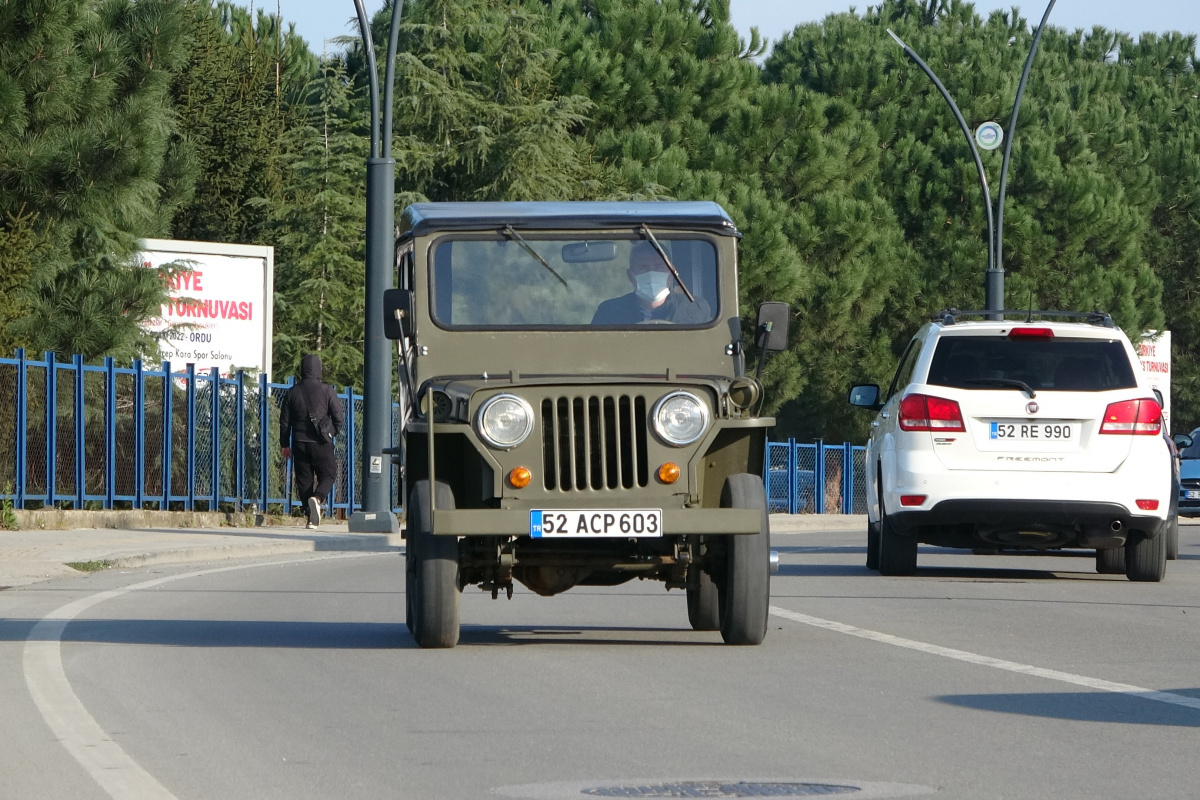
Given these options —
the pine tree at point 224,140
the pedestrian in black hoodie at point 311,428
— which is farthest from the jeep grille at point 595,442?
the pine tree at point 224,140

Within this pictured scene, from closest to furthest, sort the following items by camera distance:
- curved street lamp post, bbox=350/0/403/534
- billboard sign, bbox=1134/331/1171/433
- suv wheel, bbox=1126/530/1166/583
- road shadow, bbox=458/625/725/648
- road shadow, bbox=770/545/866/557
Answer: road shadow, bbox=458/625/725/648
suv wheel, bbox=1126/530/1166/583
road shadow, bbox=770/545/866/557
curved street lamp post, bbox=350/0/403/534
billboard sign, bbox=1134/331/1171/433

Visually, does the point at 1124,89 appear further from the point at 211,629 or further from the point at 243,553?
the point at 211,629

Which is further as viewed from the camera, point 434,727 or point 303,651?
point 303,651

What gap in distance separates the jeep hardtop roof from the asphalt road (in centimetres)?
217

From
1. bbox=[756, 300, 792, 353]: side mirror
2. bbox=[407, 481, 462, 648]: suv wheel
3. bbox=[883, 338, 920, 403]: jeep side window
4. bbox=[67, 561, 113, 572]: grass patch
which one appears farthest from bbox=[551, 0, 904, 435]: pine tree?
bbox=[407, 481, 462, 648]: suv wheel

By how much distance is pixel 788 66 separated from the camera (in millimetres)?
53719

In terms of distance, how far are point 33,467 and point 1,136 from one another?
15.7ft

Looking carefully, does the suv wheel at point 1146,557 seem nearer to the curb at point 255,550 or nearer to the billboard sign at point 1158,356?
the curb at point 255,550

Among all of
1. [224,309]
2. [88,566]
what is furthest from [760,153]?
[88,566]

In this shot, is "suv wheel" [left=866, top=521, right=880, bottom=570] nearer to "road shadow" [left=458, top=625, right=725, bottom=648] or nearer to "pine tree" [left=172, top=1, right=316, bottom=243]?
"road shadow" [left=458, top=625, right=725, bottom=648]

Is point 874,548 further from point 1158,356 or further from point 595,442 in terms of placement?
point 1158,356

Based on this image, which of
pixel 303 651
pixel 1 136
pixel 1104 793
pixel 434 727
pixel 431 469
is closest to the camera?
pixel 1104 793

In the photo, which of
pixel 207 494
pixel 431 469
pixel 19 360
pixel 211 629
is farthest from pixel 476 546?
pixel 207 494

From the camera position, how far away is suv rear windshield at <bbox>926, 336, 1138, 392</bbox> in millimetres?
14562
